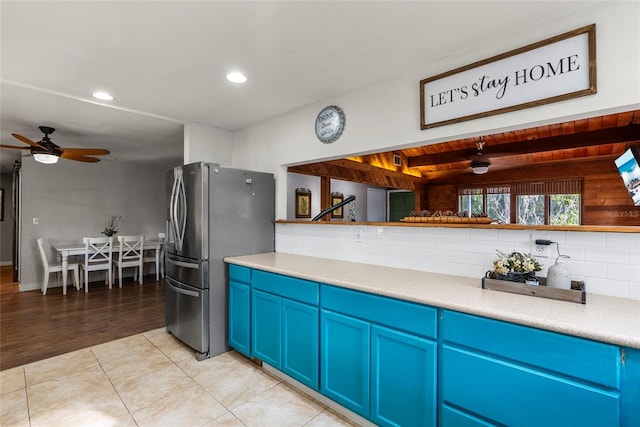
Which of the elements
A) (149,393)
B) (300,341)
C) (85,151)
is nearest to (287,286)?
(300,341)

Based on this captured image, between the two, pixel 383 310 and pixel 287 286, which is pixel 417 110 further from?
pixel 287 286

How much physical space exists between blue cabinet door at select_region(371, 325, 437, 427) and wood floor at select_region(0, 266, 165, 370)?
9.17 ft

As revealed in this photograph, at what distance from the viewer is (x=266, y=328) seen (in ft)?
7.97

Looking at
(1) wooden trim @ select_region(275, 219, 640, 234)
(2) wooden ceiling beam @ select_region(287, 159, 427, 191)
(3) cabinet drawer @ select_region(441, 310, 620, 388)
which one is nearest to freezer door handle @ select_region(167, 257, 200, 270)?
(1) wooden trim @ select_region(275, 219, 640, 234)

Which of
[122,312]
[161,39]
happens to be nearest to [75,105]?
[161,39]

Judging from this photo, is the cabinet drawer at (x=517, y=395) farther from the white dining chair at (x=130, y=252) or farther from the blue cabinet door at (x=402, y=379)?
the white dining chair at (x=130, y=252)

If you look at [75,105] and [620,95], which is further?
[75,105]

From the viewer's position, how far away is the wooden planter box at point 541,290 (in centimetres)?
145

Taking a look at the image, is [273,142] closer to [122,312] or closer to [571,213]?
[122,312]

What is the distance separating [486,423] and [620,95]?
1645mm

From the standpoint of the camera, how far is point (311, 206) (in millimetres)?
5316

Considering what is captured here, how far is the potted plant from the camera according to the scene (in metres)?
1.66

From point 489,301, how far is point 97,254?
6130 mm

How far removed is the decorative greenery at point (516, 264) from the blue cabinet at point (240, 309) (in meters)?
1.83
